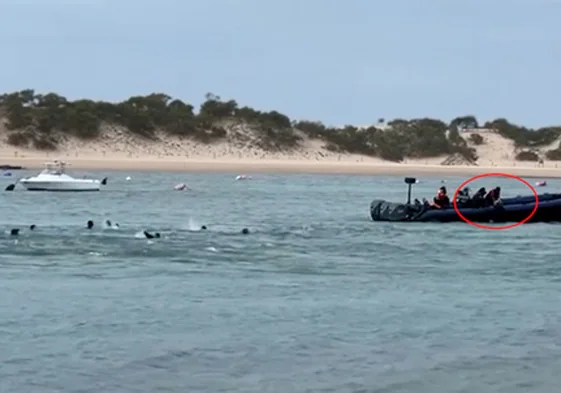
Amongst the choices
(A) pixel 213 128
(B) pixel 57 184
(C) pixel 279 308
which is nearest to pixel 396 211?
(C) pixel 279 308

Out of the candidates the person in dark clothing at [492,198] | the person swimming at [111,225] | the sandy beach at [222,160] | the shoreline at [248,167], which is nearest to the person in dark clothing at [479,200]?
the person in dark clothing at [492,198]

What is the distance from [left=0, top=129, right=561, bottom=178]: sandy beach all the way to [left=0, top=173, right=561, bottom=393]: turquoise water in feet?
148

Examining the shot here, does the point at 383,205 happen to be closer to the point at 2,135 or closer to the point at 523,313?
the point at 523,313

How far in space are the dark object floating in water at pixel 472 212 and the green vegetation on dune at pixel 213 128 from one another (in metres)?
54.5

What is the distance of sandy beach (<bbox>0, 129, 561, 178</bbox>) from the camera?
77.6 meters

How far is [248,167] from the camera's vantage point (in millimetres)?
78750

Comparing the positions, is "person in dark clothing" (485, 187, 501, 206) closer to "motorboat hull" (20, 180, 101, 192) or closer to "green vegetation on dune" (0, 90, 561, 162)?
"motorboat hull" (20, 180, 101, 192)

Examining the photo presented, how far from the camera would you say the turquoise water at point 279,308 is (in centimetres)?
Answer: 1292

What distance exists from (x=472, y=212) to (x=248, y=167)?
153ft

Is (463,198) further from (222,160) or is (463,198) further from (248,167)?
(222,160)

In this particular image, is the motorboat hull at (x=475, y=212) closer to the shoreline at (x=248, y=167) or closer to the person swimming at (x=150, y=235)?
the person swimming at (x=150, y=235)

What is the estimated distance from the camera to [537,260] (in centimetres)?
2436

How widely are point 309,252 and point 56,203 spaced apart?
1841cm

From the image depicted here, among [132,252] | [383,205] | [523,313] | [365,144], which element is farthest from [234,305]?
[365,144]
